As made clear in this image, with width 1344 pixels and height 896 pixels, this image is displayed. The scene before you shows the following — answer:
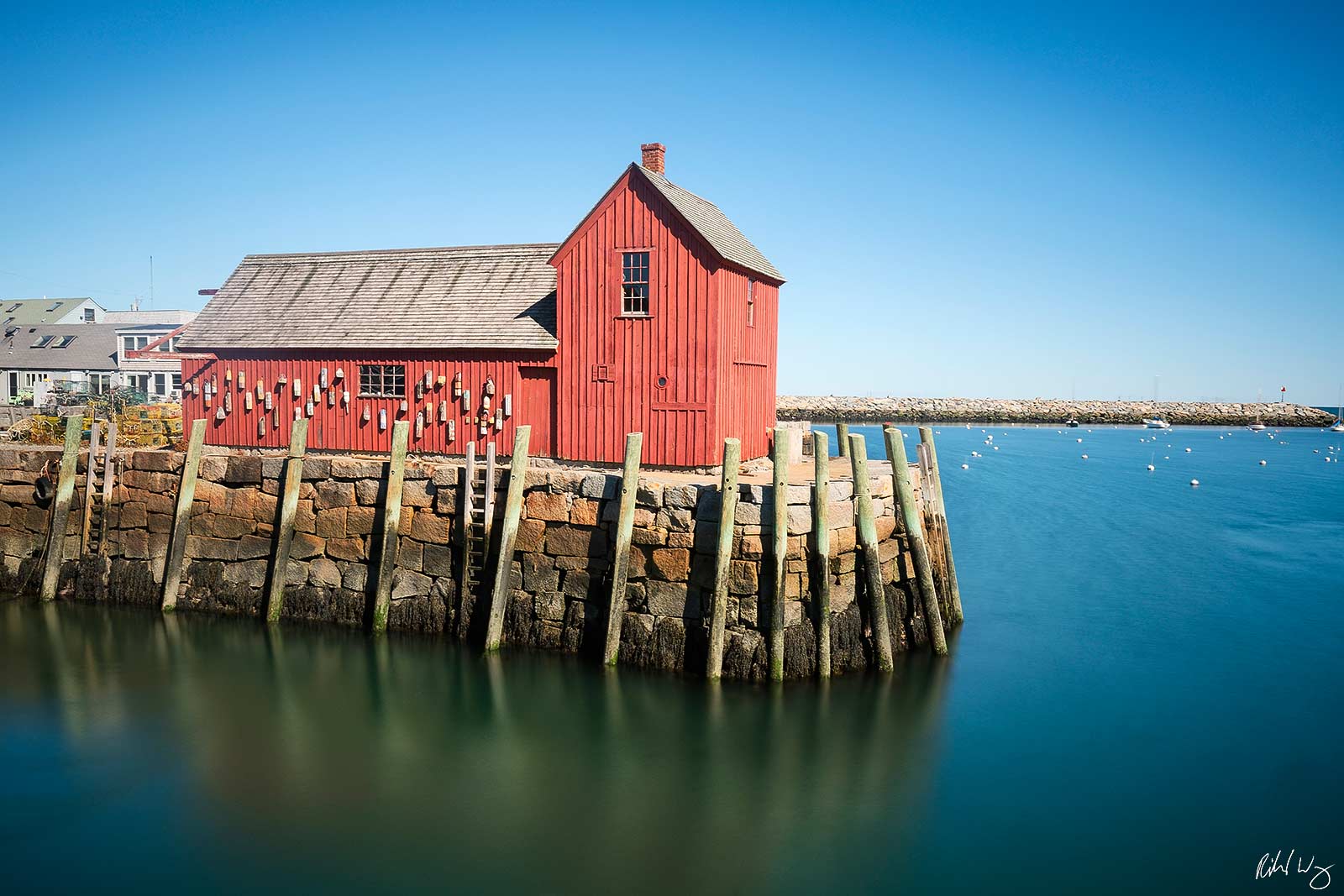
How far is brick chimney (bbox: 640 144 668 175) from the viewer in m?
21.9

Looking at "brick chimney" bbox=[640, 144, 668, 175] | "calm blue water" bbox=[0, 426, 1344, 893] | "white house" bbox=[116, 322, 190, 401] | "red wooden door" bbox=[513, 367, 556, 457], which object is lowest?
"calm blue water" bbox=[0, 426, 1344, 893]

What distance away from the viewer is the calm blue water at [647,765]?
9336 mm

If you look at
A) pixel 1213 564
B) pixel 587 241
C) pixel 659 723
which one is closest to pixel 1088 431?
pixel 1213 564

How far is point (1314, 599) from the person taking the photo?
861 inches

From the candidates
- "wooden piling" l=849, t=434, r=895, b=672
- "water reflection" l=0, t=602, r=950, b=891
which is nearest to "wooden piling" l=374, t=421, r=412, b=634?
"water reflection" l=0, t=602, r=950, b=891

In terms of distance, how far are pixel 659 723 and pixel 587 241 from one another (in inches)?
433

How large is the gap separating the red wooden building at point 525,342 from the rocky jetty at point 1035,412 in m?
75.2

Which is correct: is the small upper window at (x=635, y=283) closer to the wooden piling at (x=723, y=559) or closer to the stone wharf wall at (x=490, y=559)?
the stone wharf wall at (x=490, y=559)

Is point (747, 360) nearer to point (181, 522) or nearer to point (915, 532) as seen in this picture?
point (915, 532)

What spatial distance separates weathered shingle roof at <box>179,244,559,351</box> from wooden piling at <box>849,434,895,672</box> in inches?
346

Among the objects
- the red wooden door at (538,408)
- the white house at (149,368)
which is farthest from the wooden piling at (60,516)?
the white house at (149,368)

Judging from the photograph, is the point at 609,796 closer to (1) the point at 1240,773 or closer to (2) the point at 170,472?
(1) the point at 1240,773

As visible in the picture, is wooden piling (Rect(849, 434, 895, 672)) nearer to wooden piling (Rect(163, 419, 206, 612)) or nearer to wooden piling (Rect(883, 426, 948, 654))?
wooden piling (Rect(883, 426, 948, 654))

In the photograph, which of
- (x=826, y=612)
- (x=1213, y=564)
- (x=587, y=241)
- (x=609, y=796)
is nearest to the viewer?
(x=609, y=796)
